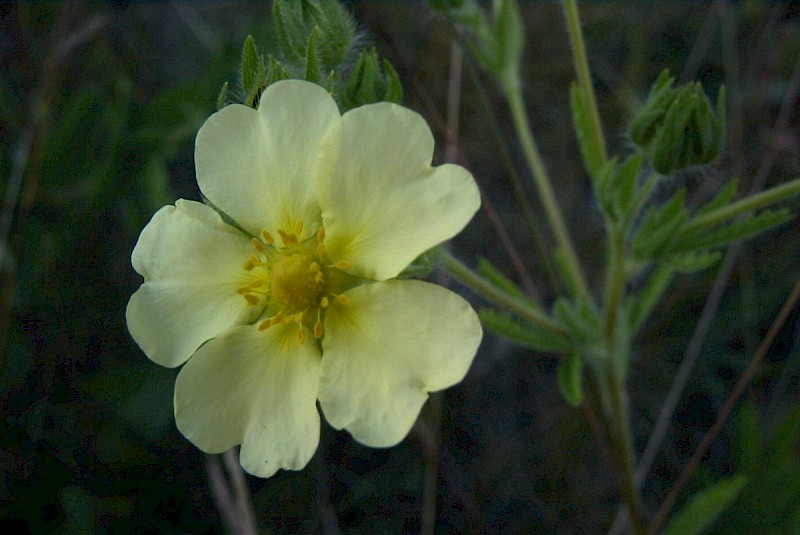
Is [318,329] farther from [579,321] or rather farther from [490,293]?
[579,321]

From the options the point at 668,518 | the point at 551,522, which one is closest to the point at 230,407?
the point at 551,522

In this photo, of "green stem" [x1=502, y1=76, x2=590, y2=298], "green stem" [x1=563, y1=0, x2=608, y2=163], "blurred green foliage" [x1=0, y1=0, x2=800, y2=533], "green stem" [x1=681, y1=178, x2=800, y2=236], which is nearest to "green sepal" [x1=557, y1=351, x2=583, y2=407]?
"green stem" [x1=502, y1=76, x2=590, y2=298]

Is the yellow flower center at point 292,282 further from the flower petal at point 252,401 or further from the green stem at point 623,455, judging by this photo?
the green stem at point 623,455

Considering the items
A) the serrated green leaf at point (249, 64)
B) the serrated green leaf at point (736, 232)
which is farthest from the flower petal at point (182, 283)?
the serrated green leaf at point (736, 232)

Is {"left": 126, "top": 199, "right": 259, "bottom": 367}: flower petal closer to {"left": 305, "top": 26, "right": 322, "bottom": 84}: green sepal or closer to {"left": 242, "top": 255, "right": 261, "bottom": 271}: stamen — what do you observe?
{"left": 242, "top": 255, "right": 261, "bottom": 271}: stamen

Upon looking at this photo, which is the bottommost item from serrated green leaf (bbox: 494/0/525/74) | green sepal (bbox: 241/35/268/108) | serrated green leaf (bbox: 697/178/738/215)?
serrated green leaf (bbox: 697/178/738/215)

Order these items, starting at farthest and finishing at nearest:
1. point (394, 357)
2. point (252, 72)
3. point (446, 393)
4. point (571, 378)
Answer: point (446, 393)
point (571, 378)
point (252, 72)
point (394, 357)

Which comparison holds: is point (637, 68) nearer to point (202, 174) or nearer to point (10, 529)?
point (202, 174)

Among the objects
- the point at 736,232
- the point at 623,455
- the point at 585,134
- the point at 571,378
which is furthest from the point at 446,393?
the point at 736,232
